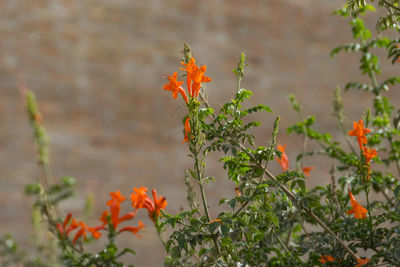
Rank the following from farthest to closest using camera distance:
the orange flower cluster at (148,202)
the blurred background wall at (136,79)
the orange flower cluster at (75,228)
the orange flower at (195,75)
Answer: the blurred background wall at (136,79) → the orange flower cluster at (75,228) → the orange flower cluster at (148,202) → the orange flower at (195,75)

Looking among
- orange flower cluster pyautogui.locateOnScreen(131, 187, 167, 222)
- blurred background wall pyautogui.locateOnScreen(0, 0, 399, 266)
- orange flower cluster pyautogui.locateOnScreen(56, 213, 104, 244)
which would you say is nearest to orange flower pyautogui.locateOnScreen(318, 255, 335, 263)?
orange flower cluster pyautogui.locateOnScreen(131, 187, 167, 222)

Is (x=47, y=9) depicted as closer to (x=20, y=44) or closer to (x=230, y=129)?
(x=20, y=44)

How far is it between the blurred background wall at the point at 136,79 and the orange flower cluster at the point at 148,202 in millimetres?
2860

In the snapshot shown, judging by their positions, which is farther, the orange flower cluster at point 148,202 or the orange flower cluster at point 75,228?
the orange flower cluster at point 75,228

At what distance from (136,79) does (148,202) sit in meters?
3.18

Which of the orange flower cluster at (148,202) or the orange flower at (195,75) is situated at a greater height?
the orange flower at (195,75)

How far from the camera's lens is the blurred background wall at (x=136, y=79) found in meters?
3.98

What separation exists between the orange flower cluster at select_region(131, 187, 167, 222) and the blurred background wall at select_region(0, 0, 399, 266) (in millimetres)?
2860

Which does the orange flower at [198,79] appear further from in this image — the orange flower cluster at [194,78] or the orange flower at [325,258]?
the orange flower at [325,258]

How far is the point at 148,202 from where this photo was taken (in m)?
1.04

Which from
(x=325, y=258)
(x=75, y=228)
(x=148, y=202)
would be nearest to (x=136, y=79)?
(x=75, y=228)

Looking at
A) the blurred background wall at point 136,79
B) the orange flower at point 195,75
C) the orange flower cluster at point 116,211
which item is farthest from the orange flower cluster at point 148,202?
the blurred background wall at point 136,79

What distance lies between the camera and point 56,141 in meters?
3.99

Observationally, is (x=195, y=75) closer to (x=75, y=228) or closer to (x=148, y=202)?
(x=148, y=202)
